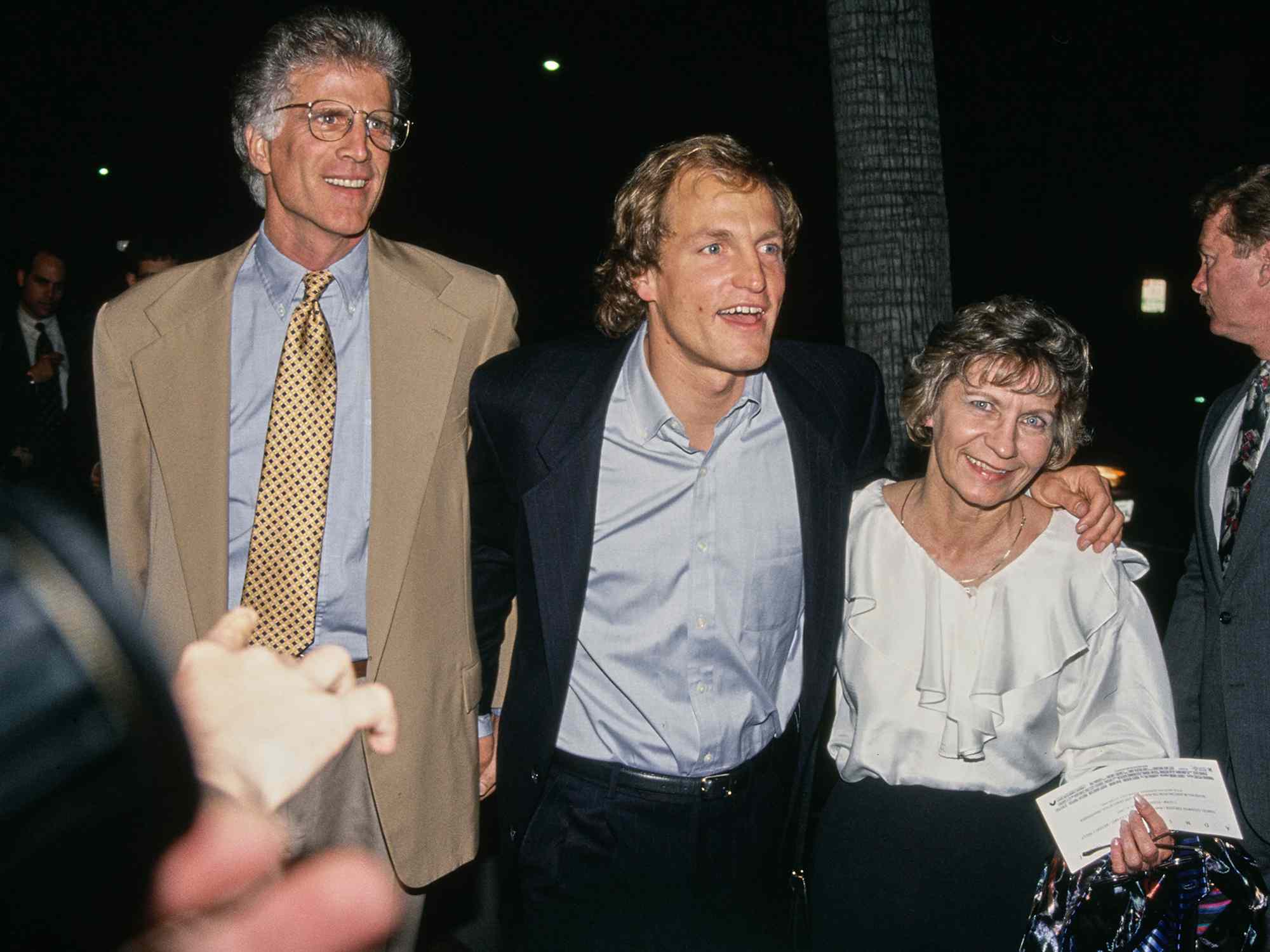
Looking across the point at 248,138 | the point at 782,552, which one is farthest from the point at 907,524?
the point at 248,138

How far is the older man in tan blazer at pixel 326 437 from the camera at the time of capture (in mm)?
2369

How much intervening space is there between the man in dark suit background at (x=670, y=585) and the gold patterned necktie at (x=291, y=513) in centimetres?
40

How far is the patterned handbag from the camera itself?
213 centimetres

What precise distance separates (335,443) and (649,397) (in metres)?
0.78

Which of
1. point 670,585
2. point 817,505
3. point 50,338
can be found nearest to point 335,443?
point 670,585

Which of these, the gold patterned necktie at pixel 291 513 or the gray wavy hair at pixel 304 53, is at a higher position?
the gray wavy hair at pixel 304 53

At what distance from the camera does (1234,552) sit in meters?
2.99

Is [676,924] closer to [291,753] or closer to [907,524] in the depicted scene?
[907,524]

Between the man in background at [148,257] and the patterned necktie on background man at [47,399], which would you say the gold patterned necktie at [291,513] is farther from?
the patterned necktie on background man at [47,399]

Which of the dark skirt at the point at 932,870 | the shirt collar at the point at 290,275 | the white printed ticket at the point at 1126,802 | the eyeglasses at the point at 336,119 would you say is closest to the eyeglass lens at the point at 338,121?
the eyeglasses at the point at 336,119

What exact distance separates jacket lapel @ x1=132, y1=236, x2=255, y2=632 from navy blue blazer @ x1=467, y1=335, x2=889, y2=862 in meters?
0.60

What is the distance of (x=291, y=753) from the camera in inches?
37.8

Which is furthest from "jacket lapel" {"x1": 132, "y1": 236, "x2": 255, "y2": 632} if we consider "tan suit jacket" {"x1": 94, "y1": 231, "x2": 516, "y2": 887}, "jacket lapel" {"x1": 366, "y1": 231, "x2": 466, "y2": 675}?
"jacket lapel" {"x1": 366, "y1": 231, "x2": 466, "y2": 675}

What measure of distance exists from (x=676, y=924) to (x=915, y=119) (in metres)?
2.64
